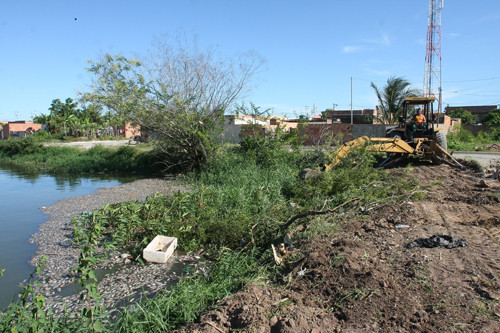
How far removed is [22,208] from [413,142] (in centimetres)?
1287

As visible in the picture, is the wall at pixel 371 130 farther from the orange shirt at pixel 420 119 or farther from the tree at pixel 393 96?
the orange shirt at pixel 420 119

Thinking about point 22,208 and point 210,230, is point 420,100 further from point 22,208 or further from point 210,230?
point 22,208

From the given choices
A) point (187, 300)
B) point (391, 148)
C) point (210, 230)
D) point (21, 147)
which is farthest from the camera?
point (21, 147)

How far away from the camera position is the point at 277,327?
373 cm

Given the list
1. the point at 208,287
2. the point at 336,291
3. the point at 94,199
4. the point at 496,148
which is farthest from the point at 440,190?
the point at 496,148

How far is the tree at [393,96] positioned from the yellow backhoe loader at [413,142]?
Result: 1374 centimetres

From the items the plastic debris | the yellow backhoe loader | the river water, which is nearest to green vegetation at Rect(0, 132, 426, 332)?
the yellow backhoe loader

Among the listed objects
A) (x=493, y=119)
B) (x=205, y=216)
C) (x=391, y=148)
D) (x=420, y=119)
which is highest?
(x=420, y=119)

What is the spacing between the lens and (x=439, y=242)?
527 cm

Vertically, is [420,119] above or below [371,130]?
above

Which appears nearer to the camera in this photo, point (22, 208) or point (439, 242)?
point (439, 242)

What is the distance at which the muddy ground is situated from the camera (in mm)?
3680

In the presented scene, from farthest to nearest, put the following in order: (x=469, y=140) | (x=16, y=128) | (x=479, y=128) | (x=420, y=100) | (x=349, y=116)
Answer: (x=16, y=128) → (x=349, y=116) → (x=479, y=128) → (x=469, y=140) → (x=420, y=100)

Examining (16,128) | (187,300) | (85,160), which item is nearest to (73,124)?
(16,128)
